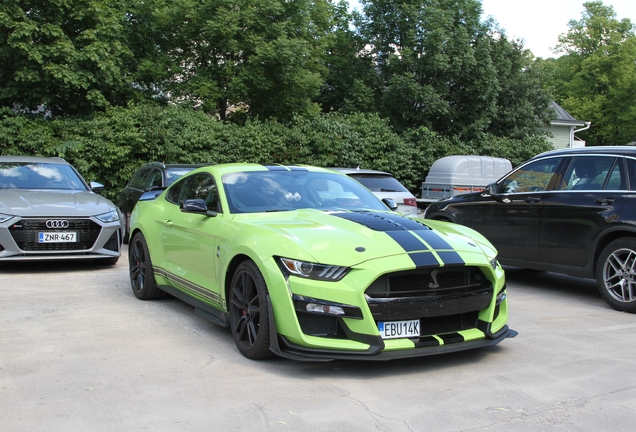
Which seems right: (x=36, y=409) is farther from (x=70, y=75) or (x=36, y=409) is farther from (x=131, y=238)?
(x=70, y=75)

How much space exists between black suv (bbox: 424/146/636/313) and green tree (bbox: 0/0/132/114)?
14.4 m

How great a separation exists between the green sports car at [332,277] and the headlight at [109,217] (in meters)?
3.69

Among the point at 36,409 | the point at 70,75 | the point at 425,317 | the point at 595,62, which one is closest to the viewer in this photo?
the point at 36,409

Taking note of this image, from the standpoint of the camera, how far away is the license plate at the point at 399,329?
462cm

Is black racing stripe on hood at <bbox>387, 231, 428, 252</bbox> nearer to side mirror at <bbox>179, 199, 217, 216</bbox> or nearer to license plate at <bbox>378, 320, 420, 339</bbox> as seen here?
license plate at <bbox>378, 320, 420, 339</bbox>

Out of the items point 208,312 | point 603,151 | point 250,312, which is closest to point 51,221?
point 208,312

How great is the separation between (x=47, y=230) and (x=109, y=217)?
0.91 meters

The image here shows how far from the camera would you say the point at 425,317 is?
4703 mm

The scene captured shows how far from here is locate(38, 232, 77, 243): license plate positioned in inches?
353

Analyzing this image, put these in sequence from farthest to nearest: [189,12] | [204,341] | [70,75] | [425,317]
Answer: [189,12], [70,75], [204,341], [425,317]

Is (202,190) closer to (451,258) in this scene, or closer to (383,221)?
(383,221)

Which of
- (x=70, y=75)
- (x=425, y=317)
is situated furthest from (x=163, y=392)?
(x=70, y=75)

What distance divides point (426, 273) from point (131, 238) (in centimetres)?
434

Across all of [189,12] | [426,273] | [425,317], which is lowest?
[425,317]
